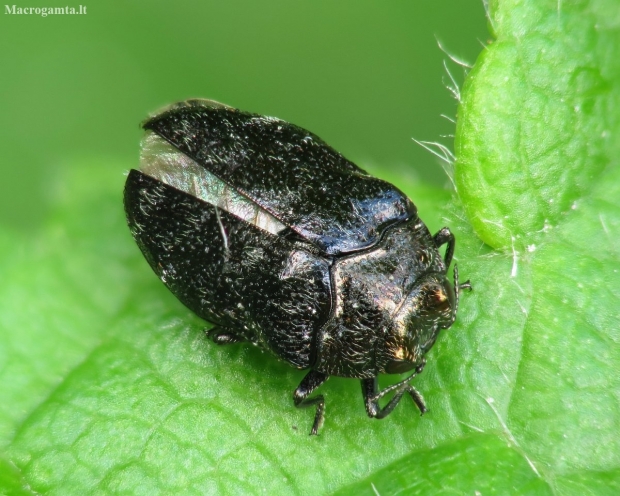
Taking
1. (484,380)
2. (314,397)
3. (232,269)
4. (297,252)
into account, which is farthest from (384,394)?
(232,269)

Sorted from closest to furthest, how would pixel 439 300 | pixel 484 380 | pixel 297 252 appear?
pixel 484 380, pixel 439 300, pixel 297 252

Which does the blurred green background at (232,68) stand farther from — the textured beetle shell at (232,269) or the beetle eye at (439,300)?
the beetle eye at (439,300)

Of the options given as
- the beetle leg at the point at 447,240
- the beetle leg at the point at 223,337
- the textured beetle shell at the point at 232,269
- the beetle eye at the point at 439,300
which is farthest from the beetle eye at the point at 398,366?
the beetle leg at the point at 223,337

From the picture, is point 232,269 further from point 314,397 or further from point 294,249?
point 314,397

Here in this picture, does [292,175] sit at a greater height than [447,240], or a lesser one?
lesser

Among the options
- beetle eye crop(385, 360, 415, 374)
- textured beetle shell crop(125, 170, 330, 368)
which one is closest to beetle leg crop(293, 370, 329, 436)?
textured beetle shell crop(125, 170, 330, 368)

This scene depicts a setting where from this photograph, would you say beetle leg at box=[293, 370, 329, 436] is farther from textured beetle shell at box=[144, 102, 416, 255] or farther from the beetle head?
textured beetle shell at box=[144, 102, 416, 255]

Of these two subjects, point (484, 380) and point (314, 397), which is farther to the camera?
point (314, 397)
